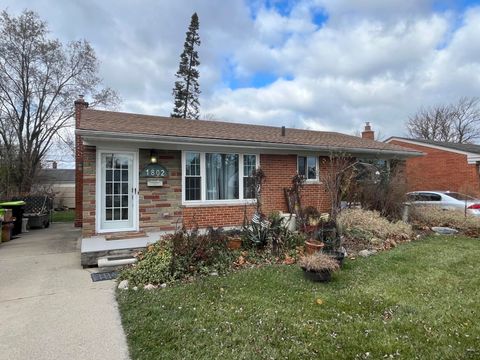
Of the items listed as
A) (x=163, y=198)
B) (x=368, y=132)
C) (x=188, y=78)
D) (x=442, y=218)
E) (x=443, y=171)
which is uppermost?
(x=188, y=78)

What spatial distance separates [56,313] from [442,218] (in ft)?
36.3

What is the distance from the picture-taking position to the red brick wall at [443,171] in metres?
16.1

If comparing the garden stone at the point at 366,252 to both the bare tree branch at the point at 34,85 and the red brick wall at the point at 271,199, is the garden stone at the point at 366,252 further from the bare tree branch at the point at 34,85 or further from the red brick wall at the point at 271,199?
the bare tree branch at the point at 34,85

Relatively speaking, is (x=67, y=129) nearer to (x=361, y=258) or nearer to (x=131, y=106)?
(x=131, y=106)

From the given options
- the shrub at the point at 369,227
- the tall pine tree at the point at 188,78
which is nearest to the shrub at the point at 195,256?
the shrub at the point at 369,227

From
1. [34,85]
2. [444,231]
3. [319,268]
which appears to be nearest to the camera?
[319,268]

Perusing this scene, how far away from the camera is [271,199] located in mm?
9594

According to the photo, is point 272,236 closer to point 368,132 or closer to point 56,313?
point 56,313

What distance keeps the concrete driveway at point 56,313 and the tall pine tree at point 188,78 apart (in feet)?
Result: 69.5

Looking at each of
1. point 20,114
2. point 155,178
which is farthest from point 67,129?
point 155,178

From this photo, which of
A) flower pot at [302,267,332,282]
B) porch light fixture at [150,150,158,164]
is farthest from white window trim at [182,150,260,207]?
flower pot at [302,267,332,282]

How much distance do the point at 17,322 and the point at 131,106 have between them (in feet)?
79.9

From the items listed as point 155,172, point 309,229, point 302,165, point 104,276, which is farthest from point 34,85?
point 309,229

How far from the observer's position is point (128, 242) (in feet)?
22.3
